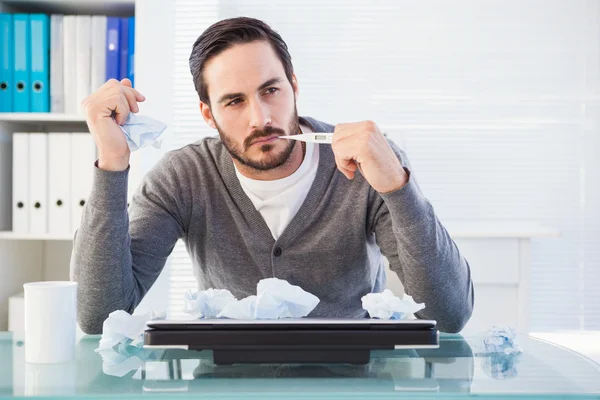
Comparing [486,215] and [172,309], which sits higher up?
[486,215]

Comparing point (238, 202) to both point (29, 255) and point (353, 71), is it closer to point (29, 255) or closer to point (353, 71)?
point (29, 255)

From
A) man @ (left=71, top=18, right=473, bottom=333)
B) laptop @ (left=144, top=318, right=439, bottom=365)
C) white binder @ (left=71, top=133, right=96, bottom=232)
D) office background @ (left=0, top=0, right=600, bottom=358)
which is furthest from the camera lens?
office background @ (left=0, top=0, right=600, bottom=358)

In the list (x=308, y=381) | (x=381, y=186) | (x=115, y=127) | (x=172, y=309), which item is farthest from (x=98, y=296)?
(x=172, y=309)

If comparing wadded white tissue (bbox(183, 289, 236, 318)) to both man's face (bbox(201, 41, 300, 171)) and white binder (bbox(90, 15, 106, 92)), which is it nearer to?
man's face (bbox(201, 41, 300, 171))

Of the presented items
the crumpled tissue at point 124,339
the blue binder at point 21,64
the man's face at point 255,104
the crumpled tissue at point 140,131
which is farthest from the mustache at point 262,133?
the blue binder at point 21,64

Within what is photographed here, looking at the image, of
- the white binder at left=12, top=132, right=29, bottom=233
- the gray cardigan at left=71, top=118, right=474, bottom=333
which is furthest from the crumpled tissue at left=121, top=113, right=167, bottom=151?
the white binder at left=12, top=132, right=29, bottom=233

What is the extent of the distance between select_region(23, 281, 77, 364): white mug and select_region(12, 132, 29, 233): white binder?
1596 millimetres

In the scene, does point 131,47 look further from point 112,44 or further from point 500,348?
point 500,348

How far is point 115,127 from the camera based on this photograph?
1.37 metres

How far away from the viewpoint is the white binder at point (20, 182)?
2467 millimetres

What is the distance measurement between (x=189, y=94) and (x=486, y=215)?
1375 millimetres

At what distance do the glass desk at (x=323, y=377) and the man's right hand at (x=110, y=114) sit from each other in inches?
18.5

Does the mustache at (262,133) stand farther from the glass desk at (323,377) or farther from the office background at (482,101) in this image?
the office background at (482,101)

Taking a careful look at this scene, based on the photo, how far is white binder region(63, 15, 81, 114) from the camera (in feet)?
8.16
